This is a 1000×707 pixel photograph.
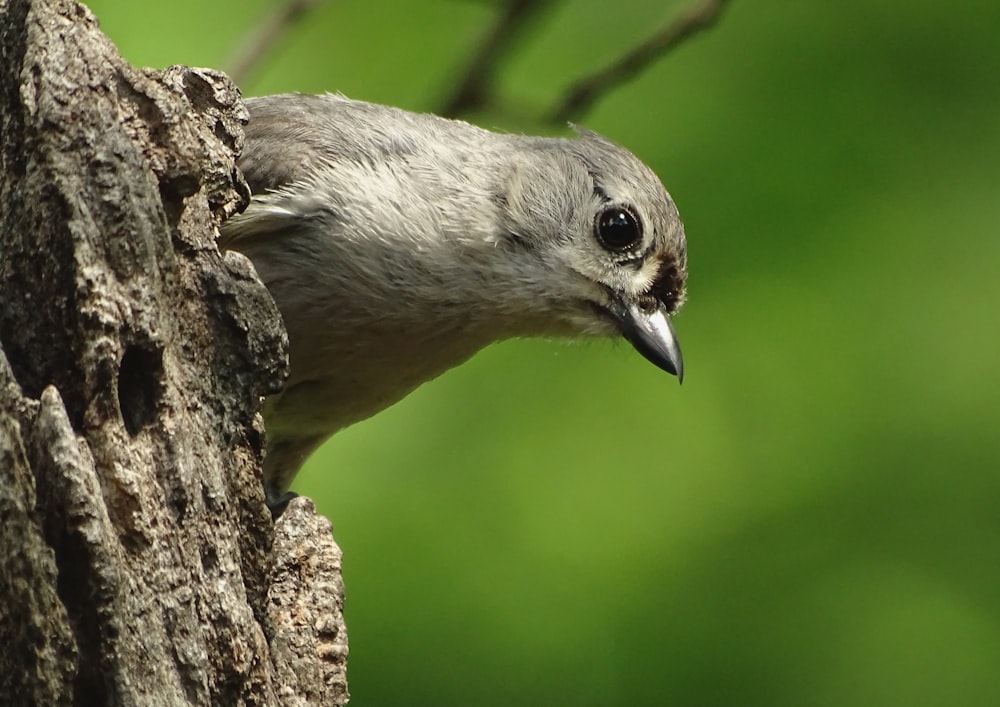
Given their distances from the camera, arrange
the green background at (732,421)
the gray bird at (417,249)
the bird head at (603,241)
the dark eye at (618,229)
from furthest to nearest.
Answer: the green background at (732,421) → the dark eye at (618,229) → the bird head at (603,241) → the gray bird at (417,249)

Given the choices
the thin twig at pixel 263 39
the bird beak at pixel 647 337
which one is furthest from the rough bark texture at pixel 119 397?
the thin twig at pixel 263 39

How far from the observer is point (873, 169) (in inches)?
246

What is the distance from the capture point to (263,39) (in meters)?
5.43

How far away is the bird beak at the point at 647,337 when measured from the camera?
494 cm

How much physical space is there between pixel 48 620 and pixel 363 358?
2114 millimetres

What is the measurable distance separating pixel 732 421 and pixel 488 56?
1.78 meters

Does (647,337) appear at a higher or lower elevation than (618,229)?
lower

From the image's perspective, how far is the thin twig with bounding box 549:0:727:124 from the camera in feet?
16.6

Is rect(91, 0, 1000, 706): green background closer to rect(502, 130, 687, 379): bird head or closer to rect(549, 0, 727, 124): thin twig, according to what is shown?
rect(549, 0, 727, 124): thin twig

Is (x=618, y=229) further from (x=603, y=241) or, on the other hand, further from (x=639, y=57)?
(x=639, y=57)

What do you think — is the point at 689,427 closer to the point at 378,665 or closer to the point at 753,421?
the point at 753,421

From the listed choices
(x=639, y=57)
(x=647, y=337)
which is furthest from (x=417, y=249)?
(x=639, y=57)

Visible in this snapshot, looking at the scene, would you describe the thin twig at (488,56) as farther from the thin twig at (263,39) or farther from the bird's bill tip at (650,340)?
the bird's bill tip at (650,340)

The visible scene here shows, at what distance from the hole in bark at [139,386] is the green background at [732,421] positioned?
104 inches
